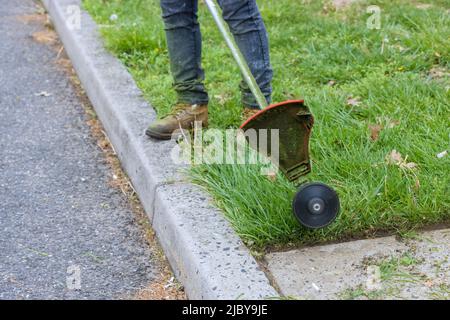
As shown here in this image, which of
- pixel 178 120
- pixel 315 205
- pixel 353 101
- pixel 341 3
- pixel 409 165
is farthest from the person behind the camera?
pixel 341 3

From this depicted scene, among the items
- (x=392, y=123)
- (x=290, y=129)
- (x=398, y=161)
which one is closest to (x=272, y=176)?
(x=290, y=129)

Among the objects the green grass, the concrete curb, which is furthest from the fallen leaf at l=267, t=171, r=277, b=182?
the concrete curb

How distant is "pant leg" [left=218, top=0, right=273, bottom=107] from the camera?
3391 mm

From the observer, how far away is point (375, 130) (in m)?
3.44

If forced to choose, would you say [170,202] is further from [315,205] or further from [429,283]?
[429,283]

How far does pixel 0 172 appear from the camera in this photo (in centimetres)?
375

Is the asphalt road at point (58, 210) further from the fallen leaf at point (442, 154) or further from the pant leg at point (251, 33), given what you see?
the fallen leaf at point (442, 154)

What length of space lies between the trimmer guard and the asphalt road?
2.06 ft

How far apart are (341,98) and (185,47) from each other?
30.8 inches

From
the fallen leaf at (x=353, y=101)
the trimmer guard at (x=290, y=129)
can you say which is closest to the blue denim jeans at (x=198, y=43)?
the fallen leaf at (x=353, y=101)

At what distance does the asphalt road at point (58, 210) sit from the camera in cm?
285

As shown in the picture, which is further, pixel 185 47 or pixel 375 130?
pixel 185 47

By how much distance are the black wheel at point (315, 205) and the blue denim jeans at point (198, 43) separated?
977 millimetres
